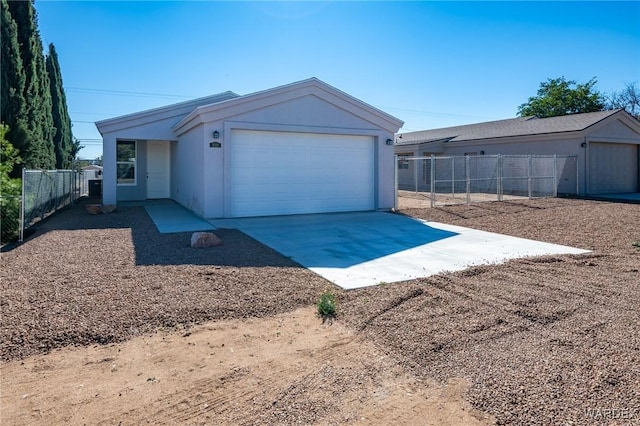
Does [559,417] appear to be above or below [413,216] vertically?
below

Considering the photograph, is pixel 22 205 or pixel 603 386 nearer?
pixel 603 386

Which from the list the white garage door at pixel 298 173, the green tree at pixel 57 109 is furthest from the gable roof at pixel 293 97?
the green tree at pixel 57 109

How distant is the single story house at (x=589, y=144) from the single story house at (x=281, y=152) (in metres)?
11.1

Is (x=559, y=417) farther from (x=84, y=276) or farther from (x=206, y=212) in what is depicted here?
(x=206, y=212)

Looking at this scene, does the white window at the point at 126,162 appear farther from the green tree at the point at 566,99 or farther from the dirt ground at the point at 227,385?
the green tree at the point at 566,99

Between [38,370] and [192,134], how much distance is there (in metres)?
10.6

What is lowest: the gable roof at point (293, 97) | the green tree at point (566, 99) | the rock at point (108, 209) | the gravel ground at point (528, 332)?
the gravel ground at point (528, 332)

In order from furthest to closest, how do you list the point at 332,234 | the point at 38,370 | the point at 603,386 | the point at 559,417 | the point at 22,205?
the point at 332,234 → the point at 22,205 → the point at 38,370 → the point at 603,386 → the point at 559,417

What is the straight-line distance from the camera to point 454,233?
396 inches

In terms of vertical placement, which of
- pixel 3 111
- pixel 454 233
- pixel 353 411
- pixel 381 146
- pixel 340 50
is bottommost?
pixel 353 411

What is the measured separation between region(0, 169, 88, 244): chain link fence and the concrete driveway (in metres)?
4.20

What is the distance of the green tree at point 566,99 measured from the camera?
37875mm

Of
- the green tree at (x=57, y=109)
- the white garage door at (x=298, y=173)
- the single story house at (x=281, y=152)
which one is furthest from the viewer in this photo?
the green tree at (x=57, y=109)

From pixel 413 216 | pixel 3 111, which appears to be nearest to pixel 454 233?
pixel 413 216
